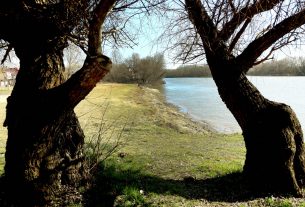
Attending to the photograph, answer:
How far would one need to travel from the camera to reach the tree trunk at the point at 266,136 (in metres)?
5.91

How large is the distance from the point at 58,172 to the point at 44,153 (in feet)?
1.44

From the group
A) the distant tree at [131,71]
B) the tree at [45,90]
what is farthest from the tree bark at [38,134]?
the distant tree at [131,71]

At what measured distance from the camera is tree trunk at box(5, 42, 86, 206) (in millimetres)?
5152

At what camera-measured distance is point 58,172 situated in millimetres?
5574

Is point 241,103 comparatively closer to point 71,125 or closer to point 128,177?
point 128,177

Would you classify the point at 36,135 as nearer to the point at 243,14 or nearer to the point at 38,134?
the point at 38,134

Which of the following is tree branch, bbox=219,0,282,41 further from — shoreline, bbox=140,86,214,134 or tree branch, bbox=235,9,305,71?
shoreline, bbox=140,86,214,134

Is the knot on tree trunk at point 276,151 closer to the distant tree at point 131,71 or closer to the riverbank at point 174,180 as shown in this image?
the riverbank at point 174,180

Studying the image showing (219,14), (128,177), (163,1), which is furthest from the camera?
(128,177)

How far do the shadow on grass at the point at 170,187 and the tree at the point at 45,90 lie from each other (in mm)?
537

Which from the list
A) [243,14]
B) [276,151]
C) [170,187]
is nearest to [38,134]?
[170,187]

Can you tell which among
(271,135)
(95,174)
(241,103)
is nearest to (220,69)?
(241,103)

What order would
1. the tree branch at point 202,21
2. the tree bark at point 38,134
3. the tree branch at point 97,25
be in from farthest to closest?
1. the tree branch at point 202,21
2. the tree bark at point 38,134
3. the tree branch at point 97,25

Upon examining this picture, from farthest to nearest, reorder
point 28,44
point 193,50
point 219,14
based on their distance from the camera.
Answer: point 193,50 < point 219,14 < point 28,44
